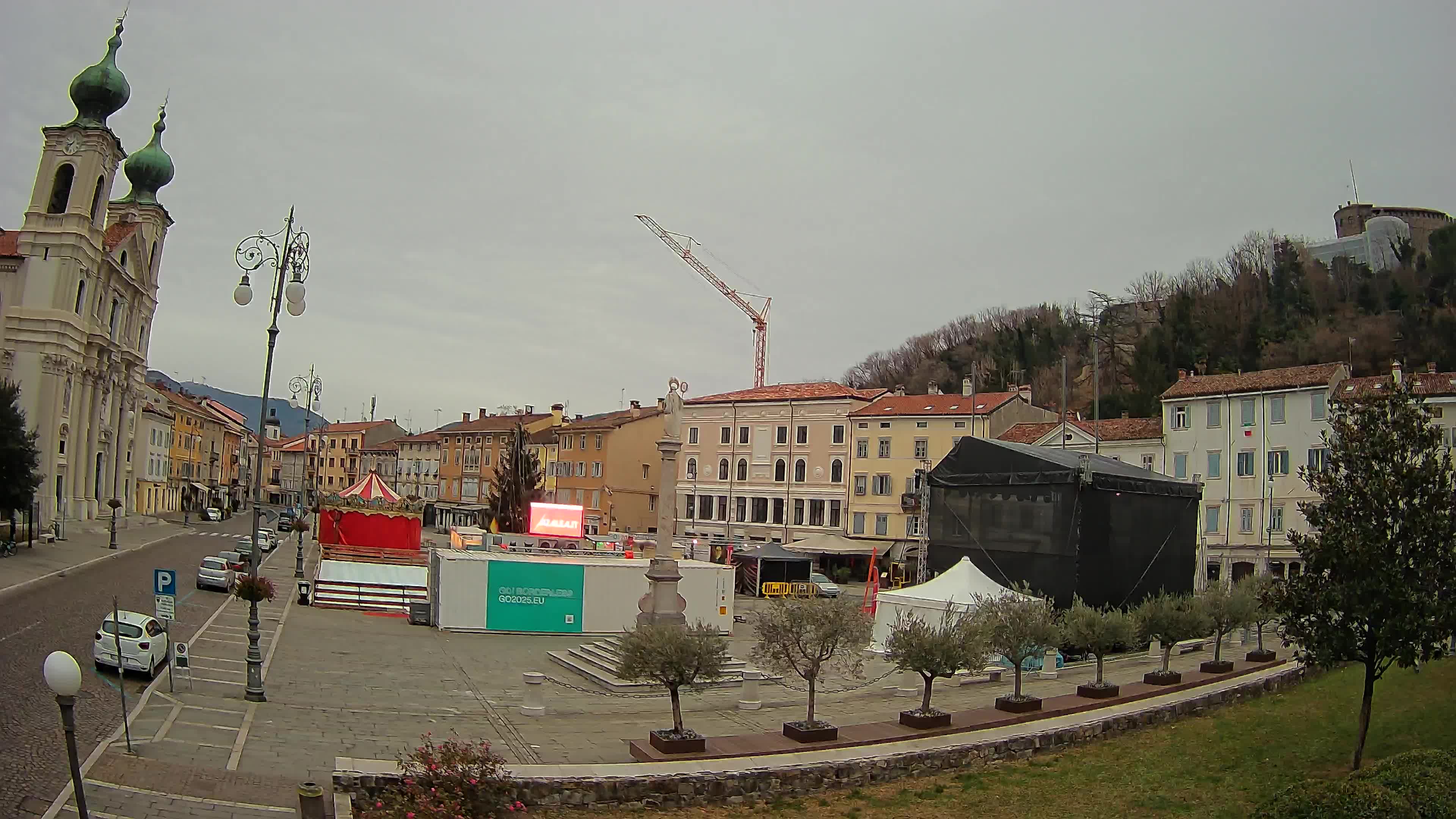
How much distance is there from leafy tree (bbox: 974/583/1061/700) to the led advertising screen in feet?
82.6

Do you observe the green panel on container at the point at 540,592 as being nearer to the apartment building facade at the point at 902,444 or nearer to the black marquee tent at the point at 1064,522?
the black marquee tent at the point at 1064,522

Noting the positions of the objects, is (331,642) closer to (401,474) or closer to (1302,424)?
(1302,424)

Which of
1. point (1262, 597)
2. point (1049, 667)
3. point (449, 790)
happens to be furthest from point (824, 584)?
point (449, 790)

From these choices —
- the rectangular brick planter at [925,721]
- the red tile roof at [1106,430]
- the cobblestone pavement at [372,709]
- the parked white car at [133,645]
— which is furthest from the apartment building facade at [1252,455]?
the parked white car at [133,645]

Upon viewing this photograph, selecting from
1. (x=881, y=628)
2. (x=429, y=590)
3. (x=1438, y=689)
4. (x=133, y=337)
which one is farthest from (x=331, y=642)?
(x=133, y=337)

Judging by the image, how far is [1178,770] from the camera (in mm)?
16031

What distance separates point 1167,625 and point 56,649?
85.3ft

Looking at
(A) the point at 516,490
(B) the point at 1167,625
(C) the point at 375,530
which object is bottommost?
(B) the point at 1167,625

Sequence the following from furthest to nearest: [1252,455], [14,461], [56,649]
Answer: [1252,455] → [14,461] → [56,649]

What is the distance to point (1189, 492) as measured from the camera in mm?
37938

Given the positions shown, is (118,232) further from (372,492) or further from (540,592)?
(540,592)

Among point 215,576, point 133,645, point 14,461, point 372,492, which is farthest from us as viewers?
point 372,492

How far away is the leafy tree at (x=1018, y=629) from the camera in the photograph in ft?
67.5

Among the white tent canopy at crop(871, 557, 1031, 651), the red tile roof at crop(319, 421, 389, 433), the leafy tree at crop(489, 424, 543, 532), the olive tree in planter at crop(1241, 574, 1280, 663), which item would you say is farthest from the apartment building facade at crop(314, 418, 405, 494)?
the olive tree in planter at crop(1241, 574, 1280, 663)
